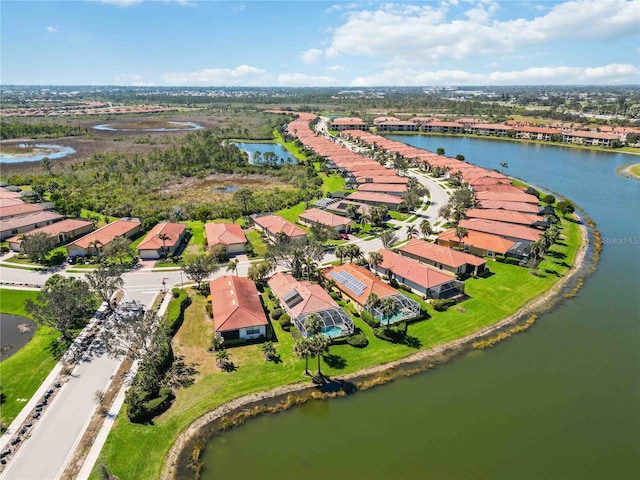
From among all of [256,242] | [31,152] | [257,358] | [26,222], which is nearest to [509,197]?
[256,242]

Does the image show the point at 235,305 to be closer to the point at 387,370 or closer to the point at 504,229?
the point at 387,370

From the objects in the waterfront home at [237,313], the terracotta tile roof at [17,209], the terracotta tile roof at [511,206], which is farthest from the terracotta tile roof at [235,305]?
the terracotta tile roof at [511,206]

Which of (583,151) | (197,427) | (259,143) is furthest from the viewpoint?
(259,143)

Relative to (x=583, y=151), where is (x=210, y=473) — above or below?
below

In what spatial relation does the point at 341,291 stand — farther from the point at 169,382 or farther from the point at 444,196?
the point at 444,196

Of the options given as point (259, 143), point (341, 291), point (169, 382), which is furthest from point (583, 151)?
point (169, 382)

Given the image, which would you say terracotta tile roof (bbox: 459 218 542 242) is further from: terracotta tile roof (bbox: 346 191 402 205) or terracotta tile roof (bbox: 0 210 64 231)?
terracotta tile roof (bbox: 0 210 64 231)
